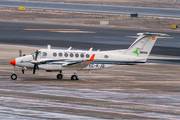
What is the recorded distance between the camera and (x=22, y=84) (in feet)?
106

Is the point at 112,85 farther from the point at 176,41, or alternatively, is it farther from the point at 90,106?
the point at 176,41

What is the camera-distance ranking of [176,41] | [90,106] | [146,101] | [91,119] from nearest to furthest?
[91,119], [90,106], [146,101], [176,41]

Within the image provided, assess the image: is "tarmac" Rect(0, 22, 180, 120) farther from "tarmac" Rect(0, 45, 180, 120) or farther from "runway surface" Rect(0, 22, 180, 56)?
"runway surface" Rect(0, 22, 180, 56)

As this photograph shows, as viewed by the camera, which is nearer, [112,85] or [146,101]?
[146,101]

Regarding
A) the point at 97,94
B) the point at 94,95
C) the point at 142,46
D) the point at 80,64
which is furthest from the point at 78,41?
the point at 94,95

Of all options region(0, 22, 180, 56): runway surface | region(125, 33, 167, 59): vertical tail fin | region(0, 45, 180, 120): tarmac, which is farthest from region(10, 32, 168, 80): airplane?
region(0, 22, 180, 56): runway surface

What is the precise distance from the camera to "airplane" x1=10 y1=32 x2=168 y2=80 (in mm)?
34938

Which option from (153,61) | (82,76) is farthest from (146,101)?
(153,61)

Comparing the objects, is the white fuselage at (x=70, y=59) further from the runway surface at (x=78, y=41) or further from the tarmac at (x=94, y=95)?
the runway surface at (x=78, y=41)

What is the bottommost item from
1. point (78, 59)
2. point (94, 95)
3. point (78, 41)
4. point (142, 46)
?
point (94, 95)

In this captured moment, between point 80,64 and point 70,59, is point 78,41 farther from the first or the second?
point 80,64

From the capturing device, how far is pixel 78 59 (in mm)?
35750

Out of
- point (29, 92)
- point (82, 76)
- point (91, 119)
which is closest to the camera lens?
point (91, 119)

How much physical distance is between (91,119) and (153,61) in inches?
1298
